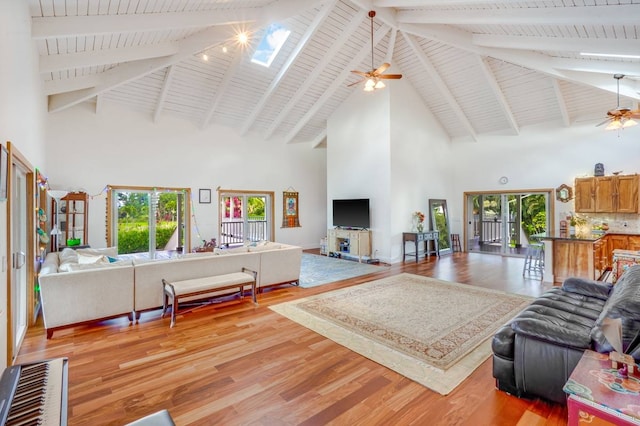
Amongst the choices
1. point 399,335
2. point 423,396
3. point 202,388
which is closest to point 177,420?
point 202,388

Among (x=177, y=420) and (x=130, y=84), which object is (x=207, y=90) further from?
(x=177, y=420)

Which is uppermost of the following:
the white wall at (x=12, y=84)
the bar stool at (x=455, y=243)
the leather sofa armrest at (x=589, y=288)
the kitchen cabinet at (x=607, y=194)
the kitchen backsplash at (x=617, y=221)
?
the white wall at (x=12, y=84)

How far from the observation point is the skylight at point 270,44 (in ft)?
20.0

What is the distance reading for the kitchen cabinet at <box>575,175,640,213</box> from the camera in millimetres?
6566

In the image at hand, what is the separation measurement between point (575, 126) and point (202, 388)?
9.68 m

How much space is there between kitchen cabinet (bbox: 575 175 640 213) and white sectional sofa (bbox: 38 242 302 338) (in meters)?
7.71

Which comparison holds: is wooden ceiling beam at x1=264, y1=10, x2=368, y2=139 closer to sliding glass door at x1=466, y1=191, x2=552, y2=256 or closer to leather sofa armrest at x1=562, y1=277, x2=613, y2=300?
leather sofa armrest at x1=562, y1=277, x2=613, y2=300

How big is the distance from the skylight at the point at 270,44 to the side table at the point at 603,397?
21.8 ft

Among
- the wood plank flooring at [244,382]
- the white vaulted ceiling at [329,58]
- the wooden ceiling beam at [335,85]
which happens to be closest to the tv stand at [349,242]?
the wooden ceiling beam at [335,85]

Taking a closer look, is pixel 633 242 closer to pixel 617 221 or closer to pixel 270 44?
pixel 617 221

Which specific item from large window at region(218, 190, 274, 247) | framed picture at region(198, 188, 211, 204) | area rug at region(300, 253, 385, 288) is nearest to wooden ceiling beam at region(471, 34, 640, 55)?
area rug at region(300, 253, 385, 288)

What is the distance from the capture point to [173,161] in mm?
7840

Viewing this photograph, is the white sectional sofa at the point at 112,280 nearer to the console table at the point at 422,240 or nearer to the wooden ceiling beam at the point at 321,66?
the console table at the point at 422,240

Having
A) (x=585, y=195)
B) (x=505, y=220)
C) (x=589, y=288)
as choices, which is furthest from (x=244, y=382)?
(x=505, y=220)
